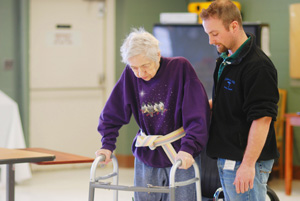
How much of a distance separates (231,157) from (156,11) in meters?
4.30

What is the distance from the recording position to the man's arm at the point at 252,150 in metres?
1.74

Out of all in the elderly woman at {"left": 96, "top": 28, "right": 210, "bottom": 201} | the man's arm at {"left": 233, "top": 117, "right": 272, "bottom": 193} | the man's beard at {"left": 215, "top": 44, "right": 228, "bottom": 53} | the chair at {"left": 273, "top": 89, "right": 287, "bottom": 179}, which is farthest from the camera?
the chair at {"left": 273, "top": 89, "right": 287, "bottom": 179}

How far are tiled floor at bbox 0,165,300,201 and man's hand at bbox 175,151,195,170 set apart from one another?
8.22 feet

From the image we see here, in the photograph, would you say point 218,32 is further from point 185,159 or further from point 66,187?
point 66,187

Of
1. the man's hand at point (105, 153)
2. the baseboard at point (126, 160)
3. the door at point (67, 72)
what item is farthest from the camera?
the baseboard at point (126, 160)

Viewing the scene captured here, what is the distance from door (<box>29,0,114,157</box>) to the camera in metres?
5.59

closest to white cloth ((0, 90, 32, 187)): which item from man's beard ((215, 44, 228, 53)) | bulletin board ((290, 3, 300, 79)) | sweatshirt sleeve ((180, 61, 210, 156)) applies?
bulletin board ((290, 3, 300, 79))

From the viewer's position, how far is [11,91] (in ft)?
18.1

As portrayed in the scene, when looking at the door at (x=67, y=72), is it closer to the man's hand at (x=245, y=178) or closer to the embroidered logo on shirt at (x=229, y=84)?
the embroidered logo on shirt at (x=229, y=84)

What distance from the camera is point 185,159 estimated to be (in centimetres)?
187

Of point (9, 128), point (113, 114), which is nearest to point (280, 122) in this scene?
point (9, 128)

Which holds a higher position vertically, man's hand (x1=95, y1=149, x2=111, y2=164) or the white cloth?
man's hand (x1=95, y1=149, x2=111, y2=164)

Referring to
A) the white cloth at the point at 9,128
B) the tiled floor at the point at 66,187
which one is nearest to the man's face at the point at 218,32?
the tiled floor at the point at 66,187

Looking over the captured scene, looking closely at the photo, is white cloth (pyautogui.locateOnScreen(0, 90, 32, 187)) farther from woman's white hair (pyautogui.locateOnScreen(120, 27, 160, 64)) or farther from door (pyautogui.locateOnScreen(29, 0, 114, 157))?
woman's white hair (pyautogui.locateOnScreen(120, 27, 160, 64))
